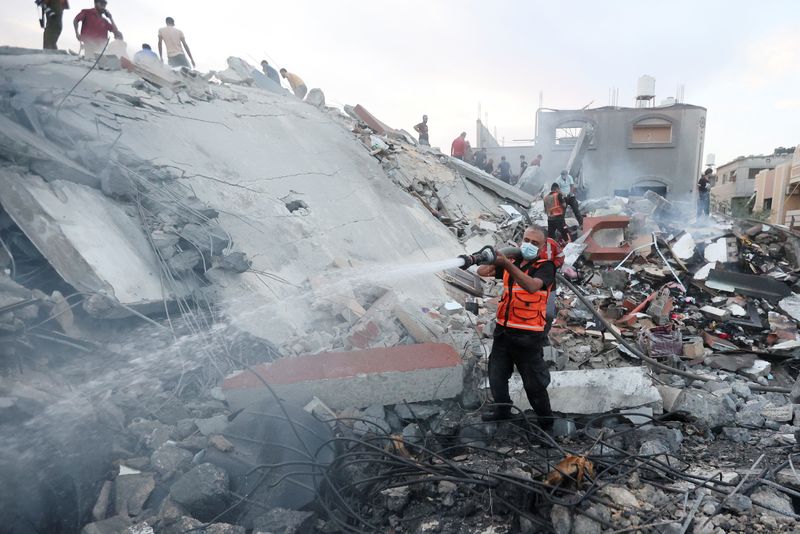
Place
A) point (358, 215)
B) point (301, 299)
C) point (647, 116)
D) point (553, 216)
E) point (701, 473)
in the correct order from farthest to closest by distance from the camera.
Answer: point (647, 116)
point (553, 216)
point (358, 215)
point (301, 299)
point (701, 473)

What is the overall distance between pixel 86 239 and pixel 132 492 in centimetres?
254

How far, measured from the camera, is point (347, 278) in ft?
18.8

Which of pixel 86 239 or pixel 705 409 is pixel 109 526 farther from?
pixel 705 409

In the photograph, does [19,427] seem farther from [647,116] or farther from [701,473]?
[647,116]

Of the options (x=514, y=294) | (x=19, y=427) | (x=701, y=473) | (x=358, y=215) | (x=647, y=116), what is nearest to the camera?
(x=19, y=427)

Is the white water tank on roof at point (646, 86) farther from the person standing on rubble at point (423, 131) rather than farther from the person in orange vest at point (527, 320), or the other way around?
the person in orange vest at point (527, 320)

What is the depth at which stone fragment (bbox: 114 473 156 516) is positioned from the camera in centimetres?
267

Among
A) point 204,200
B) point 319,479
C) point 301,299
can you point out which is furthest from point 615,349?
point 204,200

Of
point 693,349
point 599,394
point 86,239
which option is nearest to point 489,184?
point 693,349

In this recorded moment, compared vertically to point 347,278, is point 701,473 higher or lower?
lower

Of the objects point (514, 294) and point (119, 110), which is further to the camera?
point (119, 110)

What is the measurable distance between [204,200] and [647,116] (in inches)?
938

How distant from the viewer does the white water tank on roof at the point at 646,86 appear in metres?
27.0

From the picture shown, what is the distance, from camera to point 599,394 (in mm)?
3982
